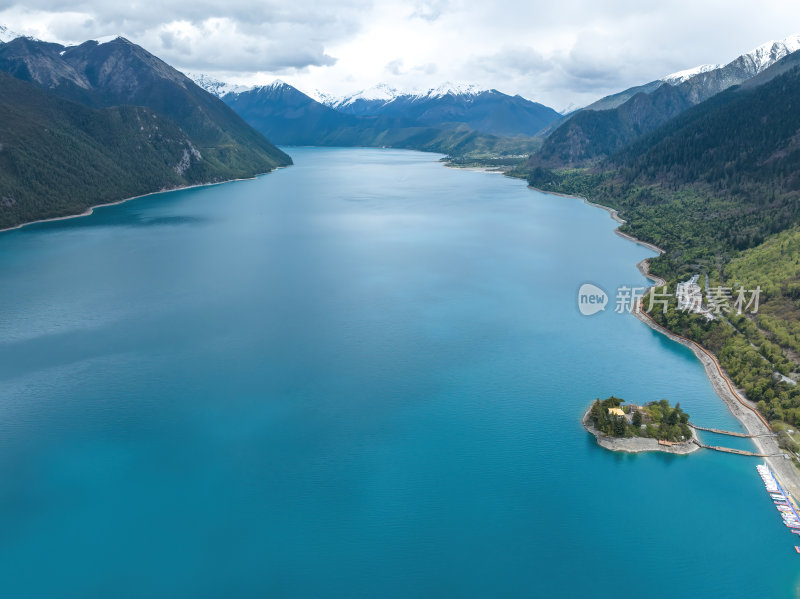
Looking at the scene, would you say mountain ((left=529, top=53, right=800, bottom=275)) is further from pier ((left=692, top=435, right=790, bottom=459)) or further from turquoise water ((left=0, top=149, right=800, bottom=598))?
pier ((left=692, top=435, right=790, bottom=459))

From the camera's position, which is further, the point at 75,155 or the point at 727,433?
the point at 75,155

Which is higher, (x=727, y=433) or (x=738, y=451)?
(x=727, y=433)

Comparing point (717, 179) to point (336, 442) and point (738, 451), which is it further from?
point (336, 442)

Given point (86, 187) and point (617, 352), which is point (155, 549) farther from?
point (86, 187)

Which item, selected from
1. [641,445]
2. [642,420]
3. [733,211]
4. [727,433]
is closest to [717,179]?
[733,211]

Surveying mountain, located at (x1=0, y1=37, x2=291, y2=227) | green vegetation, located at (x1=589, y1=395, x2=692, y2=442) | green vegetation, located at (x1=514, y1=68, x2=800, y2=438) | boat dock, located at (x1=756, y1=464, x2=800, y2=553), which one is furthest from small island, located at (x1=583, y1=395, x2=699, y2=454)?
mountain, located at (x1=0, y1=37, x2=291, y2=227)
